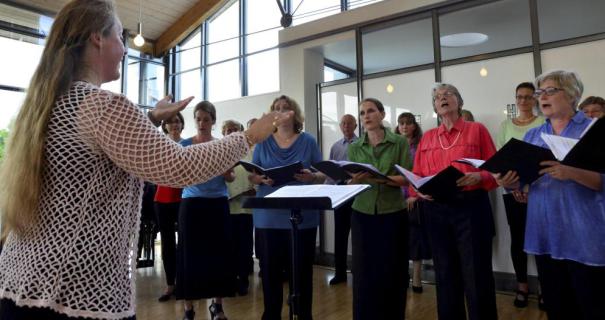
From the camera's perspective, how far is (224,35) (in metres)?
7.45

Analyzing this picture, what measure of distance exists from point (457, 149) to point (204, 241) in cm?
164

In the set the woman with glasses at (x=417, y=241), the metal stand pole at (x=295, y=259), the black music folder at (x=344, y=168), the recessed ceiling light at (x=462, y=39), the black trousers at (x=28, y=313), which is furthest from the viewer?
the recessed ceiling light at (x=462, y=39)

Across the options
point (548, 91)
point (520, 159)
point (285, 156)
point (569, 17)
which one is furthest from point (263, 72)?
point (520, 159)

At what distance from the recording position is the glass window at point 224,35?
23.9 feet

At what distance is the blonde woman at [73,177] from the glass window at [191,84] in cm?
700

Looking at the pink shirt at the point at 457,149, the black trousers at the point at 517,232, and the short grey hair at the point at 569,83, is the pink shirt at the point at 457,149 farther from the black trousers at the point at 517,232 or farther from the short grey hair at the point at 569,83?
the black trousers at the point at 517,232

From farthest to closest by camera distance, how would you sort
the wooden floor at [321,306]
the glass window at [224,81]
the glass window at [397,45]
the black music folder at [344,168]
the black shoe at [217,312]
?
the glass window at [224,81] → the glass window at [397,45] → the wooden floor at [321,306] → the black shoe at [217,312] → the black music folder at [344,168]

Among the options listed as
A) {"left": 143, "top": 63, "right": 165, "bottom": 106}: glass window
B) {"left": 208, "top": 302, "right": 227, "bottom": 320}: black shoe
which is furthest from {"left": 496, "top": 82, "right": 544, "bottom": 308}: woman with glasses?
{"left": 143, "top": 63, "right": 165, "bottom": 106}: glass window

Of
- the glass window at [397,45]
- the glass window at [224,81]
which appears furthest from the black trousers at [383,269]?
the glass window at [224,81]

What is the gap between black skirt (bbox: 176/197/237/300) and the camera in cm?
256

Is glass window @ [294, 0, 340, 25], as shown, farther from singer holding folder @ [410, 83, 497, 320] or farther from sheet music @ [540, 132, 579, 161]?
sheet music @ [540, 132, 579, 161]

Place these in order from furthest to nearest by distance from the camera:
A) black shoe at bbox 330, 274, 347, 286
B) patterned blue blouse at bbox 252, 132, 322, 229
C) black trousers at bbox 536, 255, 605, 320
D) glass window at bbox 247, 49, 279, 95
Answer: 1. glass window at bbox 247, 49, 279, 95
2. black shoe at bbox 330, 274, 347, 286
3. patterned blue blouse at bbox 252, 132, 322, 229
4. black trousers at bbox 536, 255, 605, 320

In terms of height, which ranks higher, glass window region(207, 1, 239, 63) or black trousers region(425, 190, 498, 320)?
glass window region(207, 1, 239, 63)

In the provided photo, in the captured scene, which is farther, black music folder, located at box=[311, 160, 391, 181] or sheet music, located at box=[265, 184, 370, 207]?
black music folder, located at box=[311, 160, 391, 181]
